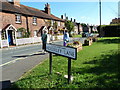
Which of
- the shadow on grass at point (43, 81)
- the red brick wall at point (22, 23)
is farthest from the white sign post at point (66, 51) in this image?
the red brick wall at point (22, 23)

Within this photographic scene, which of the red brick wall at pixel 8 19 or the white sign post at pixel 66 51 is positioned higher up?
the red brick wall at pixel 8 19

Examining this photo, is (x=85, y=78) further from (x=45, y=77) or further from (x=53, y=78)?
(x=45, y=77)

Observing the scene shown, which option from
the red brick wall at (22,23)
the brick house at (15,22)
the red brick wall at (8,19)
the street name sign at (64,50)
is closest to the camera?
the street name sign at (64,50)

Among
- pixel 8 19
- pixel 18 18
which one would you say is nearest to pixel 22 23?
pixel 18 18

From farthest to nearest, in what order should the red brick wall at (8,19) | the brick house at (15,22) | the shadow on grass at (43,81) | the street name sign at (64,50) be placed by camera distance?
the red brick wall at (8,19) < the brick house at (15,22) < the shadow on grass at (43,81) < the street name sign at (64,50)

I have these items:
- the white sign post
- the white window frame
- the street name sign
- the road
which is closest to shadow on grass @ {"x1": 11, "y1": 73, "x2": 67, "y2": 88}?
the white sign post

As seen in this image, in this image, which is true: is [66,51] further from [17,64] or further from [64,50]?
[17,64]

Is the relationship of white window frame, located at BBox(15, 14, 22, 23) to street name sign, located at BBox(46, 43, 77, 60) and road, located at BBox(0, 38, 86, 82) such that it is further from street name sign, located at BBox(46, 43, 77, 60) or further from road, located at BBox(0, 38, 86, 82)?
street name sign, located at BBox(46, 43, 77, 60)

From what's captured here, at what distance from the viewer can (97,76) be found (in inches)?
206

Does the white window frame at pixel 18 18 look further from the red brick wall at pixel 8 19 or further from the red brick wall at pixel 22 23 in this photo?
the red brick wall at pixel 8 19

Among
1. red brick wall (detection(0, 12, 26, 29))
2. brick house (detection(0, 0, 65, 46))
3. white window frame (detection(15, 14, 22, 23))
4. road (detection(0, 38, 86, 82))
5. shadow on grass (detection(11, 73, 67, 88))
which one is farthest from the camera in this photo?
white window frame (detection(15, 14, 22, 23))

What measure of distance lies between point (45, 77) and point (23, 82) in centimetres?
88

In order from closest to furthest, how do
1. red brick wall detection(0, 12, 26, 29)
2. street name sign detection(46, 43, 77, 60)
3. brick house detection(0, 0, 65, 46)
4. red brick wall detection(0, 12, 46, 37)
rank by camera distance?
street name sign detection(46, 43, 77, 60)
brick house detection(0, 0, 65, 46)
red brick wall detection(0, 12, 26, 29)
red brick wall detection(0, 12, 46, 37)

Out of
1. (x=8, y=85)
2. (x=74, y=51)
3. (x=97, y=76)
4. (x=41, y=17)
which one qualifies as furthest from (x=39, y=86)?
(x=41, y=17)
